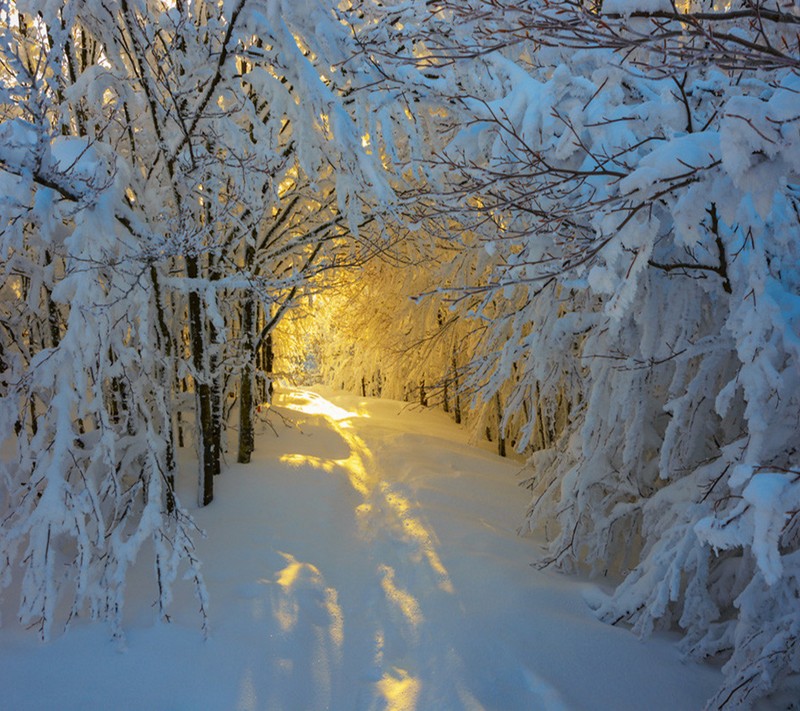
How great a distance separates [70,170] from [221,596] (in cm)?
315

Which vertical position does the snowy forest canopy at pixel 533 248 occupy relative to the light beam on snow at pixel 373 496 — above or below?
above

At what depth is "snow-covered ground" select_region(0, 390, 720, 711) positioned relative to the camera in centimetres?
349

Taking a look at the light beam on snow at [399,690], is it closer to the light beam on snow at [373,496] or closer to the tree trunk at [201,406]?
the light beam on snow at [373,496]

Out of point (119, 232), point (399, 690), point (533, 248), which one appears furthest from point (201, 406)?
point (533, 248)

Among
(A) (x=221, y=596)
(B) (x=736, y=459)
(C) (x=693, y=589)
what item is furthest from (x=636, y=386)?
(A) (x=221, y=596)

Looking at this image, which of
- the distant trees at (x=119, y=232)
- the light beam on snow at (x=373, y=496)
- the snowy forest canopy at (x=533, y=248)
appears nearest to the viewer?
the snowy forest canopy at (x=533, y=248)

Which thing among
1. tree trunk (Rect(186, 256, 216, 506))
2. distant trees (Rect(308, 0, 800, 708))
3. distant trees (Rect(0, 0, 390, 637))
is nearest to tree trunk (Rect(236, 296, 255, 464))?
distant trees (Rect(0, 0, 390, 637))

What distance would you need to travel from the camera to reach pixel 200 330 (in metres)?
5.77

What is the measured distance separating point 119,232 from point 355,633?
332 cm

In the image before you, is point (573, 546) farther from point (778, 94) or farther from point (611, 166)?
point (778, 94)

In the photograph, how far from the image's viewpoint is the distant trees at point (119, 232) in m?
3.75

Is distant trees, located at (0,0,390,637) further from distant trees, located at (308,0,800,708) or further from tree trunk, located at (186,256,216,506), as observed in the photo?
distant trees, located at (308,0,800,708)

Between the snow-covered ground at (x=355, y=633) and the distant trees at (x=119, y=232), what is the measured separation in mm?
345

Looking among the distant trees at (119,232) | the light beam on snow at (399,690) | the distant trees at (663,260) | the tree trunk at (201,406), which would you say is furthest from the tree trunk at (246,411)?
the light beam on snow at (399,690)
